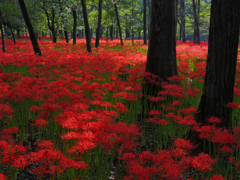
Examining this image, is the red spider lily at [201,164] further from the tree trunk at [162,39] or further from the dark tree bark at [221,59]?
the tree trunk at [162,39]

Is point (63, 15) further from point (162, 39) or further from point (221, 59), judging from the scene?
point (221, 59)

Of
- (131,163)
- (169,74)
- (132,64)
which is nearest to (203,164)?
(131,163)

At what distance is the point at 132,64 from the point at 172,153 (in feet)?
29.2

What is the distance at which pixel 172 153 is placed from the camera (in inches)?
99.0

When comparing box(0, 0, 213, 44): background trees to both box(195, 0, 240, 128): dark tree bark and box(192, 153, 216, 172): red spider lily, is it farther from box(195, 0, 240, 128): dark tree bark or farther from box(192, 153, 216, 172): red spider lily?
box(192, 153, 216, 172): red spider lily

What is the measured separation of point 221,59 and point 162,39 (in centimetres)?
297

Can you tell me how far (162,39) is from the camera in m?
6.48

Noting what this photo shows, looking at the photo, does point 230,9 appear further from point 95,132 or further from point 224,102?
point 95,132

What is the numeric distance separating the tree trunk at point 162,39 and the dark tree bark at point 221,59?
2556mm

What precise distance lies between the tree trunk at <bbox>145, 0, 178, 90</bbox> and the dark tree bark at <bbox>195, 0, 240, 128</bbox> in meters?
2.56

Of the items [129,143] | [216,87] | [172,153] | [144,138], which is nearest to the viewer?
[172,153]

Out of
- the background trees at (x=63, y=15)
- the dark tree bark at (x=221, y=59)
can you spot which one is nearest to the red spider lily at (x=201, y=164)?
the dark tree bark at (x=221, y=59)

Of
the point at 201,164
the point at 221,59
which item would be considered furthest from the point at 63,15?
the point at 201,164

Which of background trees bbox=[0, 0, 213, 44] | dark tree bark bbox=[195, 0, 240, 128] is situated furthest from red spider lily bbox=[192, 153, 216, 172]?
background trees bbox=[0, 0, 213, 44]
